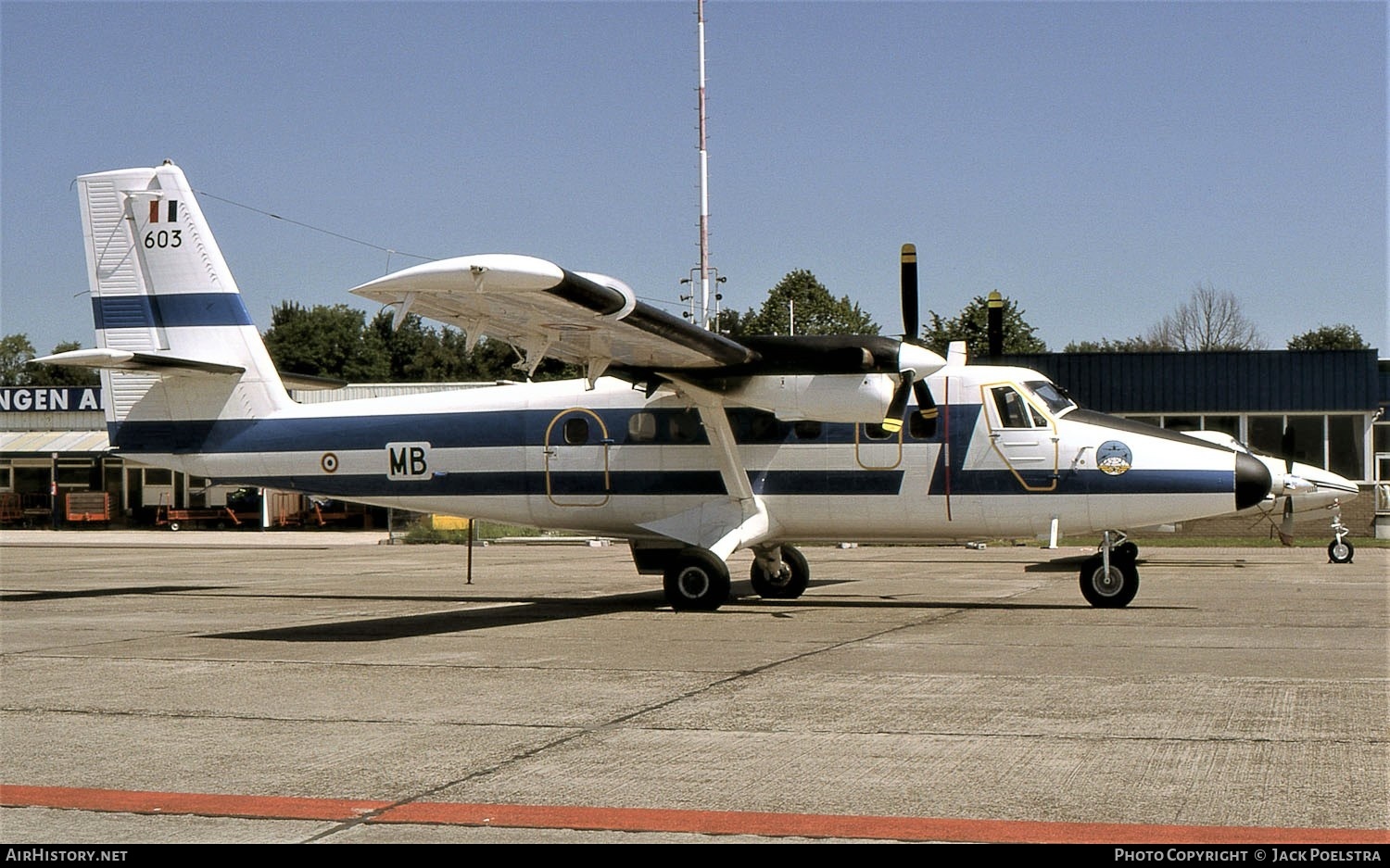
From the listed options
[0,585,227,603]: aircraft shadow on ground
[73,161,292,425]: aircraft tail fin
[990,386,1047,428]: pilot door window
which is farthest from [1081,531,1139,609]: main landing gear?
[0,585,227,603]: aircraft shadow on ground

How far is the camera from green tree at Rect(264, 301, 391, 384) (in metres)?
82.4

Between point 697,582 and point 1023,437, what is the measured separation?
3.96 metres

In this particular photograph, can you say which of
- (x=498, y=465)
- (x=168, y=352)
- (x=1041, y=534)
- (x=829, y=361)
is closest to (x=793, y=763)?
(x=829, y=361)

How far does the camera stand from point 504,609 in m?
15.6

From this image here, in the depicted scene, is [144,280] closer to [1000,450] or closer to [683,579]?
[683,579]

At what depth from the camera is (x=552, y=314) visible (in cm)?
1238

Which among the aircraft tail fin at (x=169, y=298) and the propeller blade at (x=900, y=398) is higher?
the aircraft tail fin at (x=169, y=298)

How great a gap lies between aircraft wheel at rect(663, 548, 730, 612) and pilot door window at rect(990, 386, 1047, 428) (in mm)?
3558

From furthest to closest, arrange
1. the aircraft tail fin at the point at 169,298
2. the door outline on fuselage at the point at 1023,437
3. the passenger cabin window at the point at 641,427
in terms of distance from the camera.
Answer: the aircraft tail fin at the point at 169,298 → the passenger cabin window at the point at 641,427 → the door outline on fuselage at the point at 1023,437

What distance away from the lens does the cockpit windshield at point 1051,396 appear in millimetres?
15016

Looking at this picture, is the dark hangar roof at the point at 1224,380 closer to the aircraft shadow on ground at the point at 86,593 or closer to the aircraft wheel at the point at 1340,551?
the aircraft wheel at the point at 1340,551

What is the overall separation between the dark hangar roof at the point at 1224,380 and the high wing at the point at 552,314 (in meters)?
24.5

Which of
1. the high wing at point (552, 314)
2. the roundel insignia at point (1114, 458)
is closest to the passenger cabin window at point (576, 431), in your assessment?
the high wing at point (552, 314)

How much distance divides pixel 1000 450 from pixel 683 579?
Result: 150 inches
